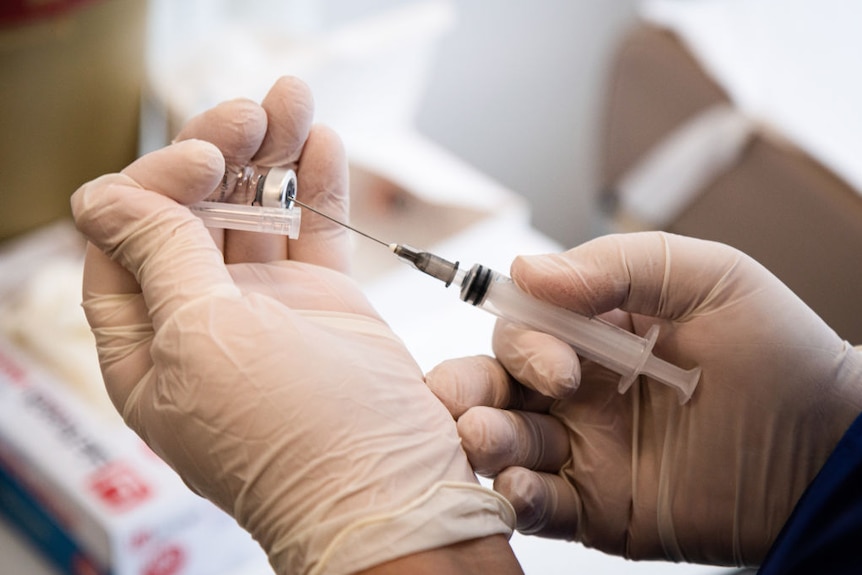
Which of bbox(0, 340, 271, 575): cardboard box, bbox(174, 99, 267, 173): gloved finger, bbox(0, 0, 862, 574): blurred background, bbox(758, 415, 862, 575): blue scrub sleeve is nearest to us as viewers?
bbox(758, 415, 862, 575): blue scrub sleeve

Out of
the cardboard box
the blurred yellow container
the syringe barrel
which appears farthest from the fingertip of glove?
the blurred yellow container

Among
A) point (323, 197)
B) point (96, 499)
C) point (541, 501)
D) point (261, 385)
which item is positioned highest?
point (323, 197)

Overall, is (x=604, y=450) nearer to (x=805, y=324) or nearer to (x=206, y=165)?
(x=805, y=324)

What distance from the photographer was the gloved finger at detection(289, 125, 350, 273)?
A: 83cm

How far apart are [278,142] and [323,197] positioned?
67mm

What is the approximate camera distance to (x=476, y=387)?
818 mm

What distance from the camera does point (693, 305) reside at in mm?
825

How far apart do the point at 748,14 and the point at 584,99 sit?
614 millimetres

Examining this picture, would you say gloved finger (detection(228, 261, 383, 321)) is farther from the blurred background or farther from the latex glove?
the blurred background

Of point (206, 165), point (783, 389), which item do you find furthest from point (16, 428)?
point (783, 389)

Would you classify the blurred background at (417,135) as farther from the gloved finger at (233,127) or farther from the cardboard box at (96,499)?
the gloved finger at (233,127)

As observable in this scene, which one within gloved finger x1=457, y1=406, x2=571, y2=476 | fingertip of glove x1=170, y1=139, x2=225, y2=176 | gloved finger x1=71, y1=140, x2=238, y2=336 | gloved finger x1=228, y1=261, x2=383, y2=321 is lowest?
gloved finger x1=457, y1=406, x2=571, y2=476

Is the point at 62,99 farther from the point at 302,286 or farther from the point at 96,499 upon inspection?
the point at 302,286

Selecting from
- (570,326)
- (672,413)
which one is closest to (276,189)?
(570,326)
